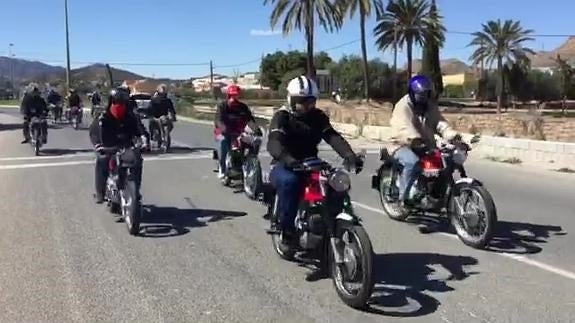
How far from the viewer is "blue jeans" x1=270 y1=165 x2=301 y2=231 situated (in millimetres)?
6410

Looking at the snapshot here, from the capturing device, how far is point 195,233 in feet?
28.5

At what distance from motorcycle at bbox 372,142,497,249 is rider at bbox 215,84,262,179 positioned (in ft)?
13.0

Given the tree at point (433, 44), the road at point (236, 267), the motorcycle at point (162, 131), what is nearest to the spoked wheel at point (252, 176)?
the road at point (236, 267)

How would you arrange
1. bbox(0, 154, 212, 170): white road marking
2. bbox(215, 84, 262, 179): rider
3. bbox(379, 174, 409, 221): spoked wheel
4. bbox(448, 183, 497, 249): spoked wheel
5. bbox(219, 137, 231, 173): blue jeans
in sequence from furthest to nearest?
bbox(0, 154, 212, 170): white road marking → bbox(219, 137, 231, 173): blue jeans → bbox(215, 84, 262, 179): rider → bbox(379, 174, 409, 221): spoked wheel → bbox(448, 183, 497, 249): spoked wheel

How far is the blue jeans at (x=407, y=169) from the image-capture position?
846 centimetres

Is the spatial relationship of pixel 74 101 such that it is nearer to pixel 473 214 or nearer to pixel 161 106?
pixel 161 106

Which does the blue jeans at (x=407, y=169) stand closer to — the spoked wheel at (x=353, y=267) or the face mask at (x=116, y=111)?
the spoked wheel at (x=353, y=267)

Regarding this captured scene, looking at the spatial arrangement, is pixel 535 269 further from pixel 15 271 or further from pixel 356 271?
pixel 15 271

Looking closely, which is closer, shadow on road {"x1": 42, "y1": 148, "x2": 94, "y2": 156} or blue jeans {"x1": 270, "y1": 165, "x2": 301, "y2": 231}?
blue jeans {"x1": 270, "y1": 165, "x2": 301, "y2": 231}

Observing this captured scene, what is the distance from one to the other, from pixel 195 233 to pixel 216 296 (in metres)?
2.72

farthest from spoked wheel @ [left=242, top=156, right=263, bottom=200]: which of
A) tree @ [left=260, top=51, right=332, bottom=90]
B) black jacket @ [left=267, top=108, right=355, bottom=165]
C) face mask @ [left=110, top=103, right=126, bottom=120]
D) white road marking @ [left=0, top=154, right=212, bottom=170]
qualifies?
tree @ [left=260, top=51, right=332, bottom=90]

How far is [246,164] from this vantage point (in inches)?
466

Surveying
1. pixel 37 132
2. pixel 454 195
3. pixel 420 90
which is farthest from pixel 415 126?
pixel 37 132

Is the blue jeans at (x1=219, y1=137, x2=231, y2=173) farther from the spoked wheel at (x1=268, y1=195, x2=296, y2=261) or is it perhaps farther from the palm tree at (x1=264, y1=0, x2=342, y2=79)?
the palm tree at (x1=264, y1=0, x2=342, y2=79)
